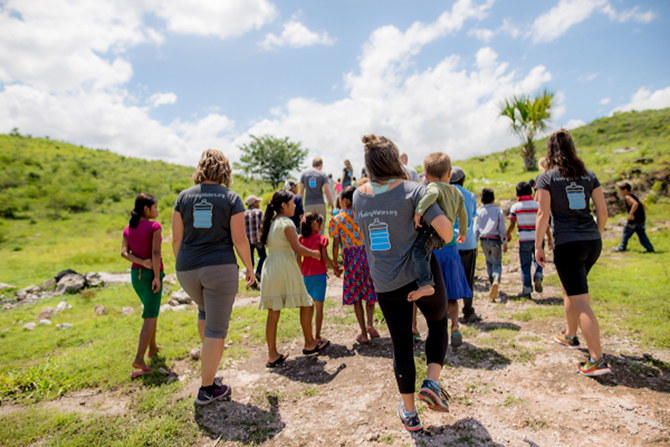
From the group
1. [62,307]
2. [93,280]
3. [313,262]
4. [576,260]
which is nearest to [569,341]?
[576,260]

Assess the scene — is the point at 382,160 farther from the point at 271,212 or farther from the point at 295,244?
the point at 271,212

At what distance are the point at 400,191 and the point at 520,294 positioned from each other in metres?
4.96

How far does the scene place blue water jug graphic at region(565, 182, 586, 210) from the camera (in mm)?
3697

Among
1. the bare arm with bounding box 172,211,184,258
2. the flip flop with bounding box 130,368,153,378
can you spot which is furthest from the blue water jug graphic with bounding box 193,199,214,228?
the flip flop with bounding box 130,368,153,378

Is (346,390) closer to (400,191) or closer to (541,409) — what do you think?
(541,409)

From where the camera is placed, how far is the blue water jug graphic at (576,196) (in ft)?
12.1

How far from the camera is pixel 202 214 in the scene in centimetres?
344

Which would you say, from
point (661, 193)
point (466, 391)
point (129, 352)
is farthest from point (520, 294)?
point (661, 193)

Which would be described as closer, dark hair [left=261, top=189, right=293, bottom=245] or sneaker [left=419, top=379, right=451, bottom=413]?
sneaker [left=419, top=379, right=451, bottom=413]

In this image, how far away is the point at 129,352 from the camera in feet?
16.8

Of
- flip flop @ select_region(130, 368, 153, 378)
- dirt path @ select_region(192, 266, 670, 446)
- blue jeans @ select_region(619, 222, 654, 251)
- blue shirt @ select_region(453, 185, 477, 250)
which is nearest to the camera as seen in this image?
dirt path @ select_region(192, 266, 670, 446)

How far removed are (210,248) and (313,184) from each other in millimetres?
5558

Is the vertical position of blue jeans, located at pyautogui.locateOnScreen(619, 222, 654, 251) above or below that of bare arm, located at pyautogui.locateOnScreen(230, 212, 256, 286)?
below

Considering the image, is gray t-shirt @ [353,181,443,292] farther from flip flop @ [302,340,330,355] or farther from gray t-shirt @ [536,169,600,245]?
flip flop @ [302,340,330,355]
